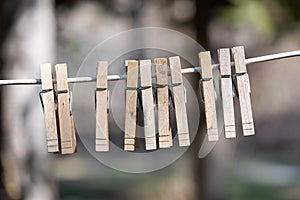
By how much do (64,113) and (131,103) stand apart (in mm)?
227

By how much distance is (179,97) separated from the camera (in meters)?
2.34

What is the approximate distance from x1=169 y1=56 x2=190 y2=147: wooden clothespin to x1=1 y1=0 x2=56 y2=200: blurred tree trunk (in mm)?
2426

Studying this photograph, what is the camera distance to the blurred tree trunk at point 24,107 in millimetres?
4672

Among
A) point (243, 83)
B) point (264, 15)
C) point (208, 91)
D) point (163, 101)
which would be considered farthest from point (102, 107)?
point (264, 15)

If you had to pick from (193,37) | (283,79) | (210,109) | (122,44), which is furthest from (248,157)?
(210,109)

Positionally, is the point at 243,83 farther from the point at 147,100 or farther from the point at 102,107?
the point at 102,107

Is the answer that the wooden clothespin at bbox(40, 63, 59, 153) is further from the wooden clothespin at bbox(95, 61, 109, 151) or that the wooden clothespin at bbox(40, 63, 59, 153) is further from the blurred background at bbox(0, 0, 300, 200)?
the blurred background at bbox(0, 0, 300, 200)

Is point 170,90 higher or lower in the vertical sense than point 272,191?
higher

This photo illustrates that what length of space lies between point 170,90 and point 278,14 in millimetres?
3779

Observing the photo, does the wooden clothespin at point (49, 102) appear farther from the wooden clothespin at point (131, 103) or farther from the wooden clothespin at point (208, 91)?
the wooden clothespin at point (208, 91)

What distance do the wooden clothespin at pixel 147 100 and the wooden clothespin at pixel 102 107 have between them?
0.41 feet

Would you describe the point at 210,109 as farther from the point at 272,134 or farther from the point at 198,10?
the point at 272,134

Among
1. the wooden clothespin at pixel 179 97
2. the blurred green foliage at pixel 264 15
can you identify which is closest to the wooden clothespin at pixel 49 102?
the wooden clothespin at pixel 179 97

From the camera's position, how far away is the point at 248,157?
43.4ft
